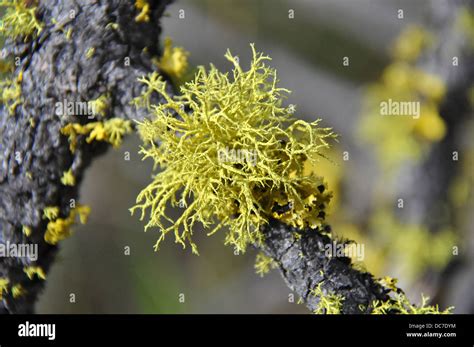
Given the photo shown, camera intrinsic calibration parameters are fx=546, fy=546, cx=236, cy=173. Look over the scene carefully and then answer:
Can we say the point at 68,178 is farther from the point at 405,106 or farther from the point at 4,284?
the point at 405,106

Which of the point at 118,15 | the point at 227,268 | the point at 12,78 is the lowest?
the point at 227,268

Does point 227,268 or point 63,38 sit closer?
→ point 63,38

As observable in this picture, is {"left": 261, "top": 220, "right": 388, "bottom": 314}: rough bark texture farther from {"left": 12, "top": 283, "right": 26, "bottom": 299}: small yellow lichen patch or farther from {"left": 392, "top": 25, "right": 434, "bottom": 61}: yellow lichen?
{"left": 392, "top": 25, "right": 434, "bottom": 61}: yellow lichen

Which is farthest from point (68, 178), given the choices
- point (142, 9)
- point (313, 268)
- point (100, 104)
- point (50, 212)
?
point (313, 268)

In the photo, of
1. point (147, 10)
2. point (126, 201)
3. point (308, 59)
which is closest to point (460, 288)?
point (308, 59)

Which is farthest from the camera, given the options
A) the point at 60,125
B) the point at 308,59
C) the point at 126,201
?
the point at 308,59

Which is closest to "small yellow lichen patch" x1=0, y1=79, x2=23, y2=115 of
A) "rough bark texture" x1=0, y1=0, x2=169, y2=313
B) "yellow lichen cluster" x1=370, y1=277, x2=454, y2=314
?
"rough bark texture" x1=0, y1=0, x2=169, y2=313
